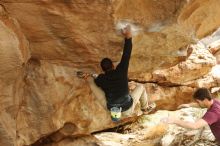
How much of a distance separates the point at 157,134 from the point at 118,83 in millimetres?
6176

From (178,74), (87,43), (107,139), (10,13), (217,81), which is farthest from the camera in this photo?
(217,81)

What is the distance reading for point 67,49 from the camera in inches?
365

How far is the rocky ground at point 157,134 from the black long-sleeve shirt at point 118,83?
2.93 m

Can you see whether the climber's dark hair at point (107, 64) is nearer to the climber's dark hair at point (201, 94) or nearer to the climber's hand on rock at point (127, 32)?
the climber's hand on rock at point (127, 32)

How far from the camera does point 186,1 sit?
340 inches

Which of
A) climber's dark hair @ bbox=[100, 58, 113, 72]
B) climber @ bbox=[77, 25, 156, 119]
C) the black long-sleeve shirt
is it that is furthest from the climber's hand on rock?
climber's dark hair @ bbox=[100, 58, 113, 72]

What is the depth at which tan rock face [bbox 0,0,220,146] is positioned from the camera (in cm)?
846

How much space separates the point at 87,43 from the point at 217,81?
966 centimetres

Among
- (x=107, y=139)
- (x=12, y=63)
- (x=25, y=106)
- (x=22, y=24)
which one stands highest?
(x=22, y=24)

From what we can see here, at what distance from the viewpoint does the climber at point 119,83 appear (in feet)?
28.0

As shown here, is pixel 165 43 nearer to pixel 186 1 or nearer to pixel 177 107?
pixel 186 1

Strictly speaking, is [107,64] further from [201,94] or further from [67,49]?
[201,94]

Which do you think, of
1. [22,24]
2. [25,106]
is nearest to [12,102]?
[25,106]

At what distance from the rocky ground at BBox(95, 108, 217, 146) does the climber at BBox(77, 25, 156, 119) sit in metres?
2.44
